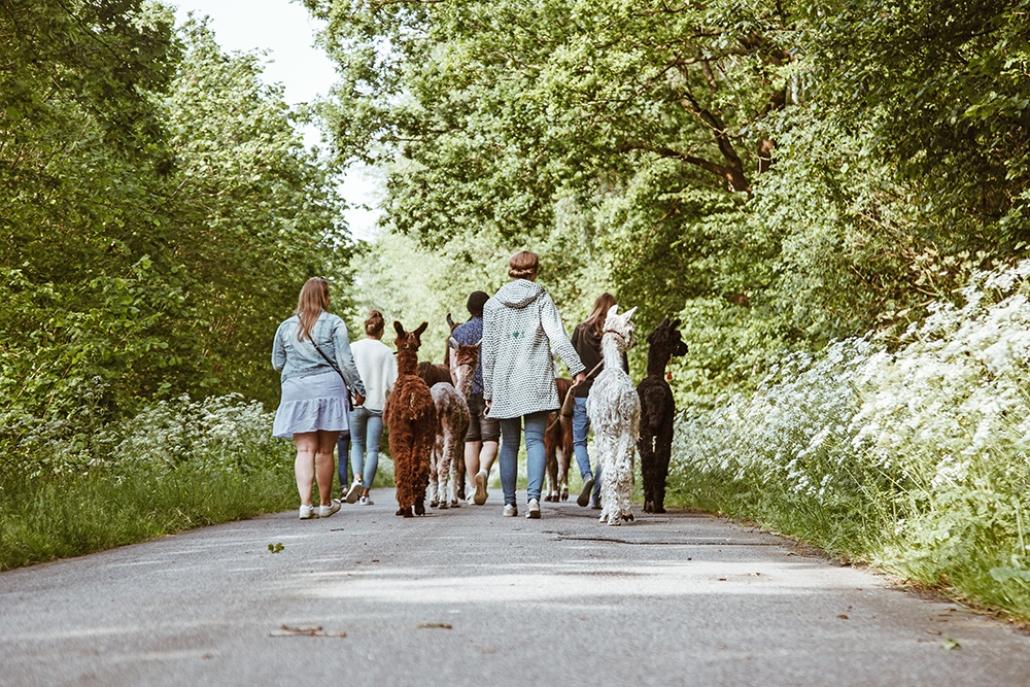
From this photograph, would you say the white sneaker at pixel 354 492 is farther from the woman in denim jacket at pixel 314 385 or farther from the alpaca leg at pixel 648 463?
the alpaca leg at pixel 648 463

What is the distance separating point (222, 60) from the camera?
32281 mm

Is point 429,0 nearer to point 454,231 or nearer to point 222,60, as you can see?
point 454,231

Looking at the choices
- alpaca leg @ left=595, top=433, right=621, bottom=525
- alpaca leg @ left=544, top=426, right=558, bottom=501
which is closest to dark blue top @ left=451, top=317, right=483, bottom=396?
alpaca leg @ left=544, top=426, right=558, bottom=501

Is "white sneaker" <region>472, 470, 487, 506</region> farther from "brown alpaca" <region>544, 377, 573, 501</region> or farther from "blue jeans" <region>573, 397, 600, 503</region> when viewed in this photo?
"brown alpaca" <region>544, 377, 573, 501</region>

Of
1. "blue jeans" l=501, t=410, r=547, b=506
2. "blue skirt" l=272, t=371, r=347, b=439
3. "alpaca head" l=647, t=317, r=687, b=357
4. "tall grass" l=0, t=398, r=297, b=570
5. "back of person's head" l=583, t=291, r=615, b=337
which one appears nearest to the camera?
"tall grass" l=0, t=398, r=297, b=570

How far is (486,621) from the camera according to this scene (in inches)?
201

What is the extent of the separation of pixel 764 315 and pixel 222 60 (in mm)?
16246

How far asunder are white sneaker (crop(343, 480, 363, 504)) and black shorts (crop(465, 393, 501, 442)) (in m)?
1.41

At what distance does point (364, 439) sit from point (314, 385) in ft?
10.9

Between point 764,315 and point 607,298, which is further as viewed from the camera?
point 764,315

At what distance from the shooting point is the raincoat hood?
1164cm

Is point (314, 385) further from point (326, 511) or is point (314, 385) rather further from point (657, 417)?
point (657, 417)

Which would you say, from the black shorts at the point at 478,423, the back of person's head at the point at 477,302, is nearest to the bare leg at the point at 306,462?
the black shorts at the point at 478,423

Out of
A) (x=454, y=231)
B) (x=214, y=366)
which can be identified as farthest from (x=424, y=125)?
(x=214, y=366)
